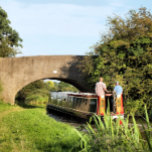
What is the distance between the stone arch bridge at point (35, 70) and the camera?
16984 millimetres

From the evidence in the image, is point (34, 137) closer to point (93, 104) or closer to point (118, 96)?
point (118, 96)

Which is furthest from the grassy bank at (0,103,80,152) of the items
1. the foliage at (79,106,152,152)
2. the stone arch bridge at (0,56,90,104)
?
the stone arch bridge at (0,56,90,104)

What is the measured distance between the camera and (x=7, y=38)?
20750 millimetres

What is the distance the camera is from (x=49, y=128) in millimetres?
5664

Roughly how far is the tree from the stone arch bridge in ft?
10.6

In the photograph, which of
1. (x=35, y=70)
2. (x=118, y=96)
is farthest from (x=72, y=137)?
(x=35, y=70)

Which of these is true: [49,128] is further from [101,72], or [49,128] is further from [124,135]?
[101,72]

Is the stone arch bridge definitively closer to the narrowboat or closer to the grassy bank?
the narrowboat

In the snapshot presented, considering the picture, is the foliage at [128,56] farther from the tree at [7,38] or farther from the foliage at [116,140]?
the foliage at [116,140]

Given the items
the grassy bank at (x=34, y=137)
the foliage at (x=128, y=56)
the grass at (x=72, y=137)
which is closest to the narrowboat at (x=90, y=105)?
the foliage at (x=128, y=56)

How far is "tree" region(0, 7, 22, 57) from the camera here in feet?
65.7

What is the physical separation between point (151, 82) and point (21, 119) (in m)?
8.47

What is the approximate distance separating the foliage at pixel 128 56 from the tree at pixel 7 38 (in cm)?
750

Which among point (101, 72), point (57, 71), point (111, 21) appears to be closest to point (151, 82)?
point (101, 72)
